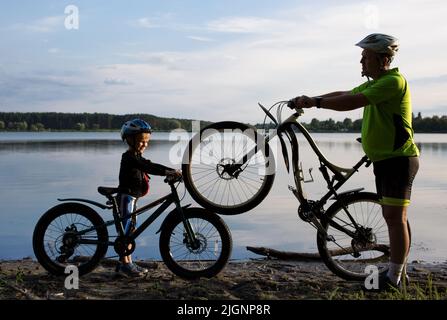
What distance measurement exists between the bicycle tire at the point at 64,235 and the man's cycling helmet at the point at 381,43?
3.33 m

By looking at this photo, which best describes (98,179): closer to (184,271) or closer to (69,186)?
(69,186)

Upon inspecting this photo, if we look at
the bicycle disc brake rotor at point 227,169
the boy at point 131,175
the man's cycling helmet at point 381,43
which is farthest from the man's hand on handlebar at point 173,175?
the man's cycling helmet at point 381,43

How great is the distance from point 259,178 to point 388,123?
4.64 feet

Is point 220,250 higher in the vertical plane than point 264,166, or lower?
lower

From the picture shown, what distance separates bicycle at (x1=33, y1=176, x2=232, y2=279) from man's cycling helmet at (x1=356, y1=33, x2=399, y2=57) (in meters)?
2.32

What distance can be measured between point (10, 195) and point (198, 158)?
11.4 meters

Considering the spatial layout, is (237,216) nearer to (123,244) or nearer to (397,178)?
(123,244)

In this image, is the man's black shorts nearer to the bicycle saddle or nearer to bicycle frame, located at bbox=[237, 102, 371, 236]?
bicycle frame, located at bbox=[237, 102, 371, 236]

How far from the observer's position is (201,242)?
18.3ft

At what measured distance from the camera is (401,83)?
4.94 meters

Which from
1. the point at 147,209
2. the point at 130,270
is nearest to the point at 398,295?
the point at 147,209

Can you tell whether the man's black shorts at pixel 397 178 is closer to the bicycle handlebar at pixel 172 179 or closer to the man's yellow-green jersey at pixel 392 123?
the man's yellow-green jersey at pixel 392 123

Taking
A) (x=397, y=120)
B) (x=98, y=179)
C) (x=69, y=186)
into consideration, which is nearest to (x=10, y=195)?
(x=69, y=186)

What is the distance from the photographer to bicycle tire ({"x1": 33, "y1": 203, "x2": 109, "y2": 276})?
5.74 meters
